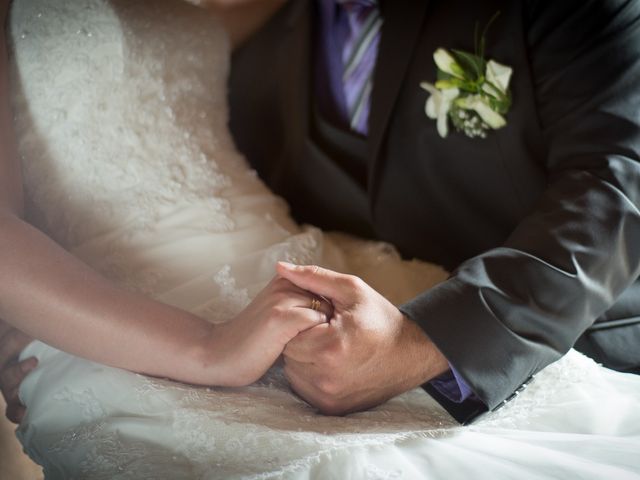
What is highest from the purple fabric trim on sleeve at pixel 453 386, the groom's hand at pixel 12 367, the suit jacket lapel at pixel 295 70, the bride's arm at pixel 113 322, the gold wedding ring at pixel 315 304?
the suit jacket lapel at pixel 295 70

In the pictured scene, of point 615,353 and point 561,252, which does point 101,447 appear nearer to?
point 561,252

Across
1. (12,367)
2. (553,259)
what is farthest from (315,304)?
(12,367)

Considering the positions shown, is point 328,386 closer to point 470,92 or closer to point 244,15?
point 470,92

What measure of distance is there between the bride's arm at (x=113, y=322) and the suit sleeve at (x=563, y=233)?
0.22 m

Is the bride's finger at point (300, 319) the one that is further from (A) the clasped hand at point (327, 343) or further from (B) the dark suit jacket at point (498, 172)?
(B) the dark suit jacket at point (498, 172)

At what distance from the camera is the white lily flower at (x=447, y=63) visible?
1249 mm

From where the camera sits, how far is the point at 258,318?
3.15ft

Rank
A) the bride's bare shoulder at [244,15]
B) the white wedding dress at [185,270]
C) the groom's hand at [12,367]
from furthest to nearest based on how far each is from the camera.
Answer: the bride's bare shoulder at [244,15] < the groom's hand at [12,367] < the white wedding dress at [185,270]

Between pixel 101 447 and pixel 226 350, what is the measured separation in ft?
0.67

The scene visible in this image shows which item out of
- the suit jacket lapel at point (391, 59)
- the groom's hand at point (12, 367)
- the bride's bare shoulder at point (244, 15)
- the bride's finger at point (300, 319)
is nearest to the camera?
the bride's finger at point (300, 319)

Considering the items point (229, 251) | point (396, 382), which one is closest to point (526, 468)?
point (396, 382)

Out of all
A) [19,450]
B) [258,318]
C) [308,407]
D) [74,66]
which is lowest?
[19,450]

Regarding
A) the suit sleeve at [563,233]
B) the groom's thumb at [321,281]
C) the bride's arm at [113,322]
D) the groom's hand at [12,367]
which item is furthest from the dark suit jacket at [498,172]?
the groom's hand at [12,367]

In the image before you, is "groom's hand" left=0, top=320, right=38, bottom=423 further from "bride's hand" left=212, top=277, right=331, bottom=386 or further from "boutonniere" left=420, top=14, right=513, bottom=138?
"boutonniere" left=420, top=14, right=513, bottom=138
